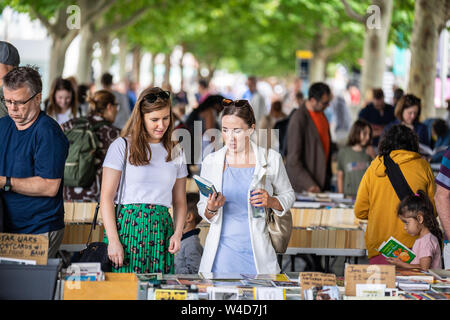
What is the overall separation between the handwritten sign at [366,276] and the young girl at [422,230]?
1.66 meters

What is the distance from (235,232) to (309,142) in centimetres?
382

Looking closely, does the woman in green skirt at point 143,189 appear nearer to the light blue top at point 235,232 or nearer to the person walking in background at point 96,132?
the light blue top at point 235,232

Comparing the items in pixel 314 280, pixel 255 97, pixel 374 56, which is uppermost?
pixel 374 56

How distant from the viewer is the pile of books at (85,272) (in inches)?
153

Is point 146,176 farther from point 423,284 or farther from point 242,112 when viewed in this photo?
point 423,284

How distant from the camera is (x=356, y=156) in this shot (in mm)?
9078

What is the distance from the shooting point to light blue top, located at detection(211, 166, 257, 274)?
15.8ft

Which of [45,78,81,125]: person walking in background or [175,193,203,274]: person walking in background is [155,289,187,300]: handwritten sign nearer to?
[175,193,203,274]: person walking in background

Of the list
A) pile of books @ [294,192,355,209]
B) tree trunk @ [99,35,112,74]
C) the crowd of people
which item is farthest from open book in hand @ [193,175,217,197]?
tree trunk @ [99,35,112,74]

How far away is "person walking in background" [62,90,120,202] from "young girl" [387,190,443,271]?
3.23 meters

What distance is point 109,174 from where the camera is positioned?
4594 mm

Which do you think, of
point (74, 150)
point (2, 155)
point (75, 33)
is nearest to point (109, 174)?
point (2, 155)

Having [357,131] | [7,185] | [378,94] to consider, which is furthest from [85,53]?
[7,185]

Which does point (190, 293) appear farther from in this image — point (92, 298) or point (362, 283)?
point (362, 283)
